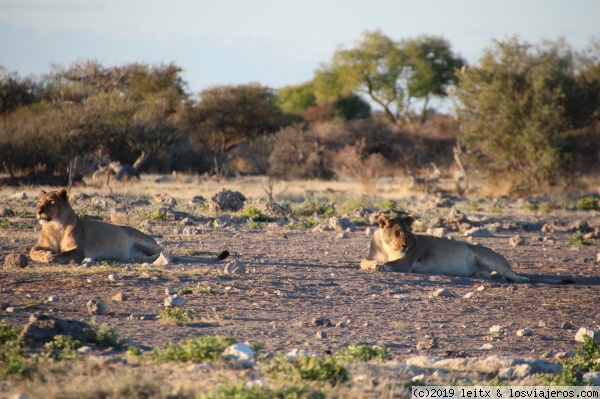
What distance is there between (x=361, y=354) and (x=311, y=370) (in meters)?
0.90

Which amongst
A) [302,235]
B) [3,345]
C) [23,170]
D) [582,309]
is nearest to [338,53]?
[23,170]

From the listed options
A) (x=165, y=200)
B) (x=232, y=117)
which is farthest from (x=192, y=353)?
(x=232, y=117)

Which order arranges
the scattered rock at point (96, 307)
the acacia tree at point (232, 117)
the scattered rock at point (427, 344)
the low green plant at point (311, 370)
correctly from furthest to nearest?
the acacia tree at point (232, 117), the scattered rock at point (96, 307), the scattered rock at point (427, 344), the low green plant at point (311, 370)

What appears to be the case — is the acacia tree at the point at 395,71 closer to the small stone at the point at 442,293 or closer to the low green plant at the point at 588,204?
the low green plant at the point at 588,204

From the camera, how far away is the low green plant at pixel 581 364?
5023 millimetres

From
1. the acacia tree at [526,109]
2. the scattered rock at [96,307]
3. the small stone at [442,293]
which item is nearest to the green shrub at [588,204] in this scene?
the acacia tree at [526,109]

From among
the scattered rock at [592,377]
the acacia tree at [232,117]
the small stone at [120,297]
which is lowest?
the scattered rock at [592,377]

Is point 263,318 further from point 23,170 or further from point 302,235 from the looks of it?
point 23,170

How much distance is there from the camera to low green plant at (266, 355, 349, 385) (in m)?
4.46

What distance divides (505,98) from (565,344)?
69.1 feet

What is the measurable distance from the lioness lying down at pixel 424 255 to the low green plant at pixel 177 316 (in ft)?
12.2

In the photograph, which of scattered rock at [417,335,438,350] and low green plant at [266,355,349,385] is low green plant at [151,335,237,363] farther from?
scattered rock at [417,335,438,350]

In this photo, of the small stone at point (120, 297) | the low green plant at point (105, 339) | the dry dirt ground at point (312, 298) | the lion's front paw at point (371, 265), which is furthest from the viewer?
the lion's front paw at point (371, 265)

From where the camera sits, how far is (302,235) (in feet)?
44.0
